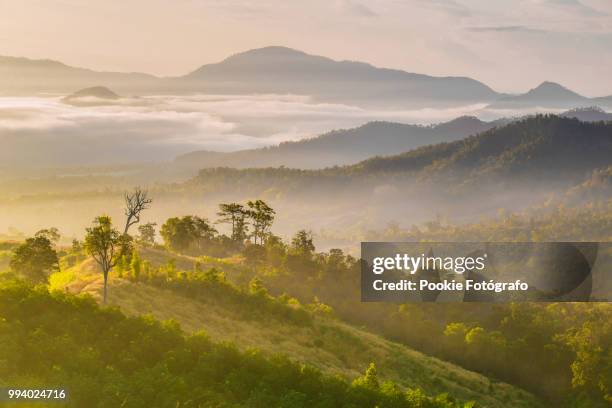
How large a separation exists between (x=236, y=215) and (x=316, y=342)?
66.9 m

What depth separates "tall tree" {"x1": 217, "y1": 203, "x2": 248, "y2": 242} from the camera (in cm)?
14000

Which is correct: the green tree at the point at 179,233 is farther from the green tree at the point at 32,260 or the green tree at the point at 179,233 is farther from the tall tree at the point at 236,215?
the green tree at the point at 32,260

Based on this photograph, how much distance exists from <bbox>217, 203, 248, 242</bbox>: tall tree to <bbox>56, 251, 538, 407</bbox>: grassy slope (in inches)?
1976

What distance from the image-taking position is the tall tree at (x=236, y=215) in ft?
459

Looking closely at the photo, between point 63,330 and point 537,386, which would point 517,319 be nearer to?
point 537,386

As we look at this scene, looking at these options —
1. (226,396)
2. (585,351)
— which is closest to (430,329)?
(585,351)

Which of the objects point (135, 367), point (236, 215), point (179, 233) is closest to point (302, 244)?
point (236, 215)

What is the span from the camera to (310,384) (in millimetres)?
52562

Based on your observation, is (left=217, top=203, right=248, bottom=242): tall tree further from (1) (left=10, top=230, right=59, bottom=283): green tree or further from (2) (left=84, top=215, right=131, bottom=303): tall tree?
(2) (left=84, top=215, right=131, bottom=303): tall tree

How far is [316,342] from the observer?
84812mm

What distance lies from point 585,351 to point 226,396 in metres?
76.1

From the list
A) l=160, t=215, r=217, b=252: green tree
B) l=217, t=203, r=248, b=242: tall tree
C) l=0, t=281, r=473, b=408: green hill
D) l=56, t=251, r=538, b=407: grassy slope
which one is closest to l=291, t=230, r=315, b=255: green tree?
l=217, t=203, r=248, b=242: tall tree

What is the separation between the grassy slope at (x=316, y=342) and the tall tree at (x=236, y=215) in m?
50.2

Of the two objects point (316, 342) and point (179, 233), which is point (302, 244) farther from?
point (316, 342)
